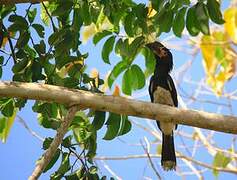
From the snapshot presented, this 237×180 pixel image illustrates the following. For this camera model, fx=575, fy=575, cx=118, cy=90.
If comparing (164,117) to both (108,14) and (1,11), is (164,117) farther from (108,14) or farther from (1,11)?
(1,11)

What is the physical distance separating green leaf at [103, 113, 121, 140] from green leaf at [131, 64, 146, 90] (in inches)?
9.4

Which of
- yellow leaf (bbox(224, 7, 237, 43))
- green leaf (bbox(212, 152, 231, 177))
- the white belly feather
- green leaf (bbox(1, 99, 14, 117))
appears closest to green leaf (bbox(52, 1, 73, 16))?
green leaf (bbox(1, 99, 14, 117))

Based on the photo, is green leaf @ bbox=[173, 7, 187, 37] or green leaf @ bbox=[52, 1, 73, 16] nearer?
green leaf @ bbox=[173, 7, 187, 37]

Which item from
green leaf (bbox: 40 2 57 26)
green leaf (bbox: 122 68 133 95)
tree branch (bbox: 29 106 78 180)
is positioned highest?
green leaf (bbox: 40 2 57 26)

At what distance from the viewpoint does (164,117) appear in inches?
86.2

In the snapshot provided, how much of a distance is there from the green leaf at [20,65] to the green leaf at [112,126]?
1.54 ft

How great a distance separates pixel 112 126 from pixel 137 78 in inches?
12.1

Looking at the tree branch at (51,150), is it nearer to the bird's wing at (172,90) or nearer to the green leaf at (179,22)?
the green leaf at (179,22)

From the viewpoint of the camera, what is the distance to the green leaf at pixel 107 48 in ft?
8.77

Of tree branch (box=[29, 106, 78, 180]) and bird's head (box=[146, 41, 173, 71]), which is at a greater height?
bird's head (box=[146, 41, 173, 71])

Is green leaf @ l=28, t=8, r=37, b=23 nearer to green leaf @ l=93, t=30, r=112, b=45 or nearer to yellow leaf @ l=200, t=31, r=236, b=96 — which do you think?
green leaf @ l=93, t=30, r=112, b=45

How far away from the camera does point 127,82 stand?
8.76 ft

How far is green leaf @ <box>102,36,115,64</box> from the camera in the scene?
8.77ft

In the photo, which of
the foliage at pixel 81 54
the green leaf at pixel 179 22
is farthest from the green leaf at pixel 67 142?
the green leaf at pixel 179 22
